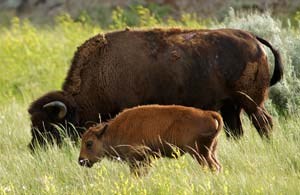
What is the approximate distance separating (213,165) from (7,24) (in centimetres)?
1833

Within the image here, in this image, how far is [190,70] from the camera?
9672 millimetres

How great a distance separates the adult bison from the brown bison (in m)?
1.62

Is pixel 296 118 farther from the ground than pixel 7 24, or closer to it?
farther from the ground

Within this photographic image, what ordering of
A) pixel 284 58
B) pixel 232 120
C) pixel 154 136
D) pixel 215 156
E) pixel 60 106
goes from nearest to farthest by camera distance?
pixel 154 136 < pixel 215 156 < pixel 60 106 < pixel 232 120 < pixel 284 58

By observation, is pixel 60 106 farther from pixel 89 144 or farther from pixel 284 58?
pixel 284 58

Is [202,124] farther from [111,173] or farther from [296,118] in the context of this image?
[296,118]

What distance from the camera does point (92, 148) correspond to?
7.98 meters

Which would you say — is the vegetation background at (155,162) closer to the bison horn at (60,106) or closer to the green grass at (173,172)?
the green grass at (173,172)

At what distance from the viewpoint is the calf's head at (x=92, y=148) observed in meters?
7.95

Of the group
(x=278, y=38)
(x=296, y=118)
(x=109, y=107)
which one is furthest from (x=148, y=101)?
(x=278, y=38)

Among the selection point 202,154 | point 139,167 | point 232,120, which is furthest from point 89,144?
point 232,120

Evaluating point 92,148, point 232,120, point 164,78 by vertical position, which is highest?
point 92,148

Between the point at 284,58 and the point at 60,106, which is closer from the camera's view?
the point at 60,106

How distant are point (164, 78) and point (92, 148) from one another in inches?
75.2
